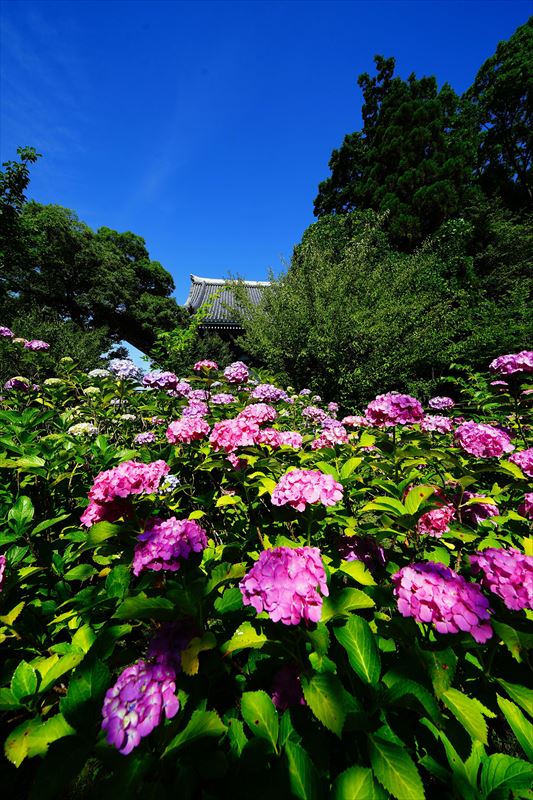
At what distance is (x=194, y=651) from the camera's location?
80cm

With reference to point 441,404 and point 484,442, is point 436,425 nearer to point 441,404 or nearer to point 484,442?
point 484,442

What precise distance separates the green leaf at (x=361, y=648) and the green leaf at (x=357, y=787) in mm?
187

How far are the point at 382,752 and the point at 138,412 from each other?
3.10 m

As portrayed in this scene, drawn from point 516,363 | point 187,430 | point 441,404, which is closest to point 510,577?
point 187,430

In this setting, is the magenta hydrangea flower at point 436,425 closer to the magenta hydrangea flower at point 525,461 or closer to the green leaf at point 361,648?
the magenta hydrangea flower at point 525,461

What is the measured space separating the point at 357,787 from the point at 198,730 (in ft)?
1.11

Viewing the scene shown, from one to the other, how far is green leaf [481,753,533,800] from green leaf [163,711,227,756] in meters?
0.60

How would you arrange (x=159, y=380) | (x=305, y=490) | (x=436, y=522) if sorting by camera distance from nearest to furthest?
(x=305, y=490)
(x=436, y=522)
(x=159, y=380)

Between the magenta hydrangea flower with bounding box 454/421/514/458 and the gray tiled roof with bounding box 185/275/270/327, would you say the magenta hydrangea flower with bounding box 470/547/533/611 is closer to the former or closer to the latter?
the magenta hydrangea flower with bounding box 454/421/514/458

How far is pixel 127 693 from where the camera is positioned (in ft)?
2.16

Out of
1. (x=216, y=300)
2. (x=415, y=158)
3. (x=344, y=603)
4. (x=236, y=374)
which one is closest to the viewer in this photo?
(x=344, y=603)

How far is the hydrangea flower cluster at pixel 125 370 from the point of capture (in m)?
3.22

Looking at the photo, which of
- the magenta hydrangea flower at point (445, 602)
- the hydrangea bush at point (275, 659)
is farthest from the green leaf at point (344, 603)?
the magenta hydrangea flower at point (445, 602)

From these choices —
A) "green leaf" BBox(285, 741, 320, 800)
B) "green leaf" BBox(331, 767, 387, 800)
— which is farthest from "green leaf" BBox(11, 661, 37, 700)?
"green leaf" BBox(331, 767, 387, 800)
